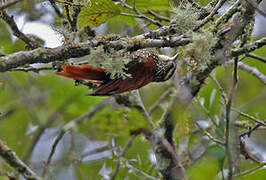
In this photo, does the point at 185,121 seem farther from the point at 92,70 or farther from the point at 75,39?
the point at 75,39

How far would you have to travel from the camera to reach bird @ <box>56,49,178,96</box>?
174 cm

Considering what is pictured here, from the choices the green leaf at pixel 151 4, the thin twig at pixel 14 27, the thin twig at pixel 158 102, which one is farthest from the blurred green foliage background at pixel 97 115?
the thin twig at pixel 158 102

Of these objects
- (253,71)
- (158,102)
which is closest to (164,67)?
(253,71)

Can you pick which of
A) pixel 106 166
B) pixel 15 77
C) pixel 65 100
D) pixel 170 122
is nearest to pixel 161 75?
pixel 170 122

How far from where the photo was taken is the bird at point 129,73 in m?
1.74

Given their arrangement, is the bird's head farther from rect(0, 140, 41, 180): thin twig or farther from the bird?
rect(0, 140, 41, 180): thin twig

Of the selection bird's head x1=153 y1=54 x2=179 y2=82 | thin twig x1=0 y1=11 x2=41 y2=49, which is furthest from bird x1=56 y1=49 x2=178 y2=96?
thin twig x1=0 y1=11 x2=41 y2=49

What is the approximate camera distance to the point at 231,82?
183 cm

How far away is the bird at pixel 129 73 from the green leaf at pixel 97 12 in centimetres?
18

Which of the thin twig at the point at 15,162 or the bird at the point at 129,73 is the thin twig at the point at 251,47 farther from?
the thin twig at the point at 15,162

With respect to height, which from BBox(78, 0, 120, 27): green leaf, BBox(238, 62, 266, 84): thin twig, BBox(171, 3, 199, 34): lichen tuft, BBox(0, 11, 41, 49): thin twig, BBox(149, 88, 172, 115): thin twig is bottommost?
BBox(149, 88, 172, 115): thin twig

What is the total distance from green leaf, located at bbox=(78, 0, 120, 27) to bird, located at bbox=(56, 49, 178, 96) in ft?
0.60

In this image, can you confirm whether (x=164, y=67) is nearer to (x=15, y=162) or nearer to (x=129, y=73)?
(x=129, y=73)

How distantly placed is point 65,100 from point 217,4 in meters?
1.02
